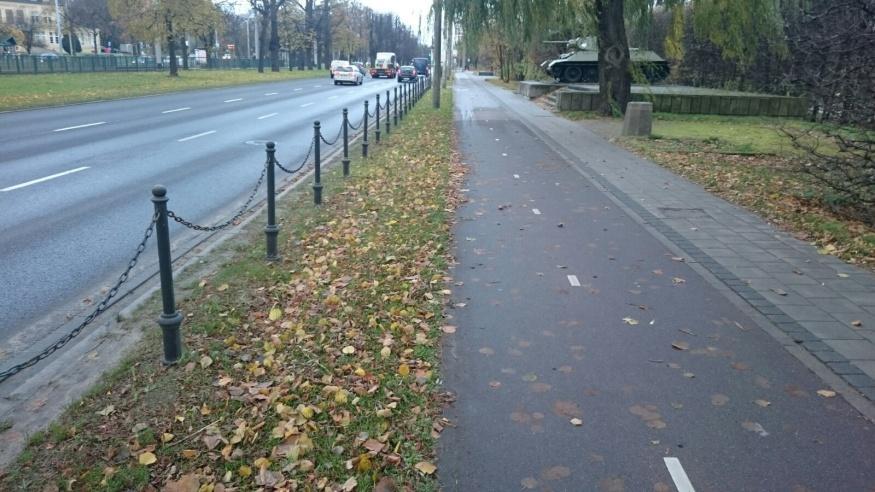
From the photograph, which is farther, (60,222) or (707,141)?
(707,141)

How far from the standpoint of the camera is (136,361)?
474 centimetres

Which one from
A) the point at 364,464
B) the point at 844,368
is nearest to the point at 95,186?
the point at 364,464

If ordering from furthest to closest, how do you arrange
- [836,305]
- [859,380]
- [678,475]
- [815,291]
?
[815,291]
[836,305]
[859,380]
[678,475]

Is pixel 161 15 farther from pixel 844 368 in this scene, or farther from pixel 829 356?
pixel 844 368

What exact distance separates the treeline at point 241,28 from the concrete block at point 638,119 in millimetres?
9911

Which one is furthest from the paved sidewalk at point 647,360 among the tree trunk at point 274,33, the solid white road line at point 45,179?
the tree trunk at point 274,33

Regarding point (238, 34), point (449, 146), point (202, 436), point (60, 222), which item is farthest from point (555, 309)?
point (238, 34)

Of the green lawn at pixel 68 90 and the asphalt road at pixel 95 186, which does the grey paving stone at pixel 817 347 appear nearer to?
the asphalt road at pixel 95 186

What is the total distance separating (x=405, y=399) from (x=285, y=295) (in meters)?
2.23

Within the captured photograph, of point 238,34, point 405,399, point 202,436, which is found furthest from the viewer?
point 238,34

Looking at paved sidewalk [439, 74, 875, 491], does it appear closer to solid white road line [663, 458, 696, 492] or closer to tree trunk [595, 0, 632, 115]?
solid white road line [663, 458, 696, 492]

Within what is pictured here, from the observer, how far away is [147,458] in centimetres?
358

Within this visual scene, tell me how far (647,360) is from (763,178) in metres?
8.29

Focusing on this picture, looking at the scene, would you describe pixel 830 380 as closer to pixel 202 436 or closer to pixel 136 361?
pixel 202 436
